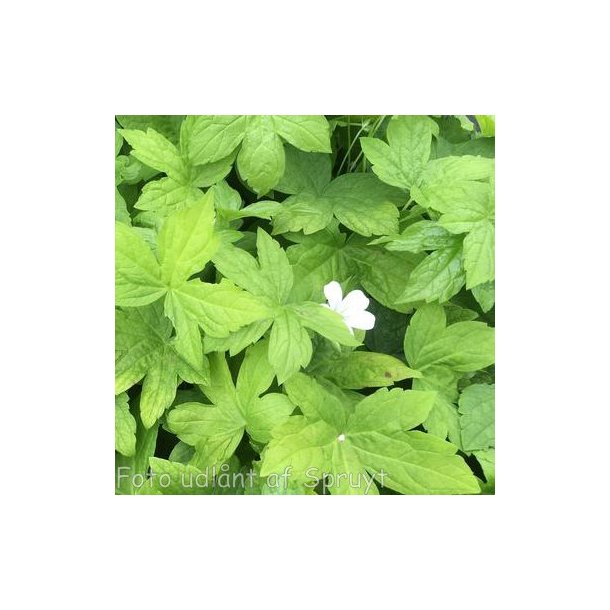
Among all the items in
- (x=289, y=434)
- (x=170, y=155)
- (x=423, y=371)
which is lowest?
(x=289, y=434)

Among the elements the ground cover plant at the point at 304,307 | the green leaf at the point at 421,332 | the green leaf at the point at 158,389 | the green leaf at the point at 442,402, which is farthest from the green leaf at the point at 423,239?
the green leaf at the point at 158,389

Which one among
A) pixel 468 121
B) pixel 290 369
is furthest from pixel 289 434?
pixel 468 121

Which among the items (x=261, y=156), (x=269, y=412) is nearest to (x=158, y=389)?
(x=269, y=412)

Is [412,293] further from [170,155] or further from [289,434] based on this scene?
[170,155]

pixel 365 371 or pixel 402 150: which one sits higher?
pixel 402 150

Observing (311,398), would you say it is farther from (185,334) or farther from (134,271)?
(134,271)
